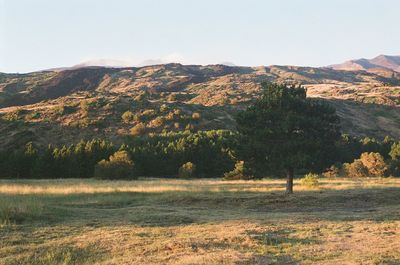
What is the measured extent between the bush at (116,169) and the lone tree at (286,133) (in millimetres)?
19238

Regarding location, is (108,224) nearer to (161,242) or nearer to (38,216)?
(38,216)

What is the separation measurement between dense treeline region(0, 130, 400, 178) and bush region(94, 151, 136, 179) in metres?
0.89

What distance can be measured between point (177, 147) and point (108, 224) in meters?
44.0

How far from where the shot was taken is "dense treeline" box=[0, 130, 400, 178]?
50156mm

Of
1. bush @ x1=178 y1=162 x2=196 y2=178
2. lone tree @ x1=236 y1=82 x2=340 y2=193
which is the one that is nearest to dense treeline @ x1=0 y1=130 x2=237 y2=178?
bush @ x1=178 y1=162 x2=196 y2=178

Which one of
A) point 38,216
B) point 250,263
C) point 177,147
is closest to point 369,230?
point 250,263

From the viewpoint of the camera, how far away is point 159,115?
89.3m

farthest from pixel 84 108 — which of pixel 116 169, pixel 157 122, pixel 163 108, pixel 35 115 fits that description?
pixel 116 169

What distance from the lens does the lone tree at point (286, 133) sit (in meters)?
30.0

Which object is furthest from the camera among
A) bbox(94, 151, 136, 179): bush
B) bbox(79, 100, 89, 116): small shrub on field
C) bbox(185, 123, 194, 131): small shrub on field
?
bbox(79, 100, 89, 116): small shrub on field

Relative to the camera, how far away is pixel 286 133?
3072 cm

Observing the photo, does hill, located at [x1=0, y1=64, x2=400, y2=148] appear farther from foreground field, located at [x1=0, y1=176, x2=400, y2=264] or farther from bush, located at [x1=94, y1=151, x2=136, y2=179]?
foreground field, located at [x1=0, y1=176, x2=400, y2=264]

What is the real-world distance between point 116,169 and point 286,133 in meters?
22.9

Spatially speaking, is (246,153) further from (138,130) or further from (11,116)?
(11,116)
